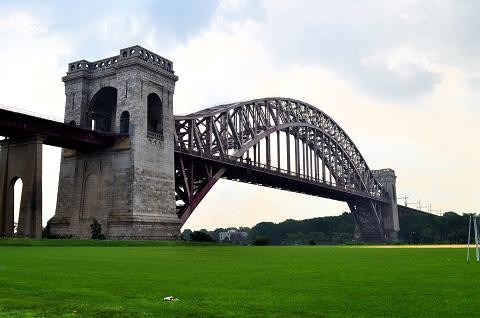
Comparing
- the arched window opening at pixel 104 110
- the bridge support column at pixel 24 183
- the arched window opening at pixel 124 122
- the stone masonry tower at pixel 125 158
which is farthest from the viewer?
the arched window opening at pixel 104 110

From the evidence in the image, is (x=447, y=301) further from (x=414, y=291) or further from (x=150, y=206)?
(x=150, y=206)

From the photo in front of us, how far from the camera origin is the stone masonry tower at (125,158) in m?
49.8

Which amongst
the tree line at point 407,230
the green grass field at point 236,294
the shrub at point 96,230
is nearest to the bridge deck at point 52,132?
the shrub at point 96,230

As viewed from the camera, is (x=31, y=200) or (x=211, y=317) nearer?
(x=211, y=317)

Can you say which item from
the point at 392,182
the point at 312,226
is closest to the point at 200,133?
the point at 392,182

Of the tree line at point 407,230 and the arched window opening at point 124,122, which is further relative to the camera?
the tree line at point 407,230

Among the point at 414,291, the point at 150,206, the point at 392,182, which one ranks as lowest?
the point at 414,291

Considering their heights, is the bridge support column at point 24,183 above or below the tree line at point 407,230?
above

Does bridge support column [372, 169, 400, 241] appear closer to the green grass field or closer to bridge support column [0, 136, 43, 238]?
bridge support column [0, 136, 43, 238]

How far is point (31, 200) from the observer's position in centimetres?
4169

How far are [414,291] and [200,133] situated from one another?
2405 inches

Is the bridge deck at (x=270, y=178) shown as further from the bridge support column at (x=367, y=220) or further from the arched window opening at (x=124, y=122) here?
the bridge support column at (x=367, y=220)

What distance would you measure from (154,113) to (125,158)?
8.17 metres

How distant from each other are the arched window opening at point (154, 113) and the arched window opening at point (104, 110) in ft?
15.3
